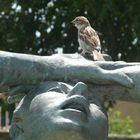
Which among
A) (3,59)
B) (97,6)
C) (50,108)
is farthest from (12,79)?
(97,6)

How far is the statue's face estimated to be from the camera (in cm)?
292

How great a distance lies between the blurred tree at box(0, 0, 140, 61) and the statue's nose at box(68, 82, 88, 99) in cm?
910

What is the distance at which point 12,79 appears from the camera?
3230 millimetres

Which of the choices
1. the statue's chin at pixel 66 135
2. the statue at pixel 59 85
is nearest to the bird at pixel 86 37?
the statue at pixel 59 85

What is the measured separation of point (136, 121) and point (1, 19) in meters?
13.7

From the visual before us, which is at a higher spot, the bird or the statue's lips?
the statue's lips

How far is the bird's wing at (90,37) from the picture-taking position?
5862 mm

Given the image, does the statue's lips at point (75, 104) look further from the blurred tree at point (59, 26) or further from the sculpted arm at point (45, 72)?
the blurred tree at point (59, 26)

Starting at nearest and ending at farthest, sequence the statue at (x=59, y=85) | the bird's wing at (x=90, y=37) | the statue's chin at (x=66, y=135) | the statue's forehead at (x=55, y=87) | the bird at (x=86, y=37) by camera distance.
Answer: the statue's chin at (x=66, y=135) → the statue at (x=59, y=85) → the statue's forehead at (x=55, y=87) → the bird at (x=86, y=37) → the bird's wing at (x=90, y=37)

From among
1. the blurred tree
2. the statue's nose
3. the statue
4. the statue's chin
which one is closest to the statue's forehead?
the statue

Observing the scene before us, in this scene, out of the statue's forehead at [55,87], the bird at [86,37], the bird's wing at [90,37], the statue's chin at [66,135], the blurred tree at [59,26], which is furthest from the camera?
the blurred tree at [59,26]

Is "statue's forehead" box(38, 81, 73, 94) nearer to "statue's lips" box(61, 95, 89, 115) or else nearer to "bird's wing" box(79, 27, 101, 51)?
"statue's lips" box(61, 95, 89, 115)

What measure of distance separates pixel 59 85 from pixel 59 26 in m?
9.99

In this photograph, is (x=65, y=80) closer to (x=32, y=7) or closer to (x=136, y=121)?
(x=32, y=7)
